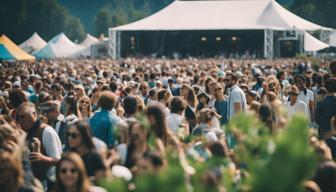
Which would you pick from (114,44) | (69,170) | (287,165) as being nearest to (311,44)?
(114,44)

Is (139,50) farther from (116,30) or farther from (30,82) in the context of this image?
(30,82)

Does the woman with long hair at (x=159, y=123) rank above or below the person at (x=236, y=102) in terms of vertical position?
above

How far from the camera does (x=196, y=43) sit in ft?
220

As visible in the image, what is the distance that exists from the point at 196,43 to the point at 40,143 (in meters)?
59.1

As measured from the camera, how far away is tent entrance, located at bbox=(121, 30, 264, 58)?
6381cm

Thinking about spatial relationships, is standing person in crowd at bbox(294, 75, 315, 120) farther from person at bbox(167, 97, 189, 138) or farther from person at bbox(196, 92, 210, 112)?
person at bbox(167, 97, 189, 138)

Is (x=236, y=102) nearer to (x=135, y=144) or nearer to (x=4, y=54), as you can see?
(x=135, y=144)

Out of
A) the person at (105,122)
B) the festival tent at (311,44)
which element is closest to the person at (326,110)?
the person at (105,122)

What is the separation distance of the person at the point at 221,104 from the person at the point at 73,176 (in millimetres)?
7529

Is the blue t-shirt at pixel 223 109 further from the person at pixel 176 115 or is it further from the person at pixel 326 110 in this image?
the person at pixel 176 115

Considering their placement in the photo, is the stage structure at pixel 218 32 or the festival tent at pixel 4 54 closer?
the festival tent at pixel 4 54

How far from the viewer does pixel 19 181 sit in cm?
585

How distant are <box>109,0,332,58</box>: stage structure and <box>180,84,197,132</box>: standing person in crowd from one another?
4121 centimetres

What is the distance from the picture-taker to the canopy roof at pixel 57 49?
190ft
